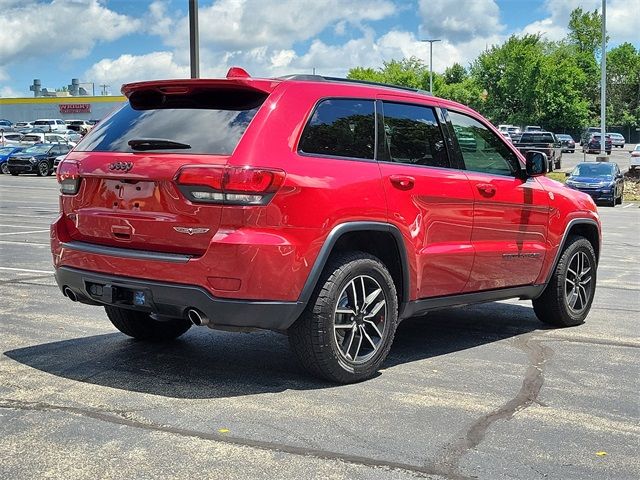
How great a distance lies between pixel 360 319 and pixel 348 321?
10 centimetres

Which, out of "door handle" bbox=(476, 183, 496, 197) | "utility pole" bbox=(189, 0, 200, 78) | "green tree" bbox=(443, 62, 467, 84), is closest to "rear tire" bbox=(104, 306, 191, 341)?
"door handle" bbox=(476, 183, 496, 197)

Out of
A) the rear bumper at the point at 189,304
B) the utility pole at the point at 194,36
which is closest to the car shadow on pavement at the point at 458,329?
the rear bumper at the point at 189,304

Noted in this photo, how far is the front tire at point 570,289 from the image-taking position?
6.98 metres

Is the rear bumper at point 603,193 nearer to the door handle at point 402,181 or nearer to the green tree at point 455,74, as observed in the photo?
the door handle at point 402,181

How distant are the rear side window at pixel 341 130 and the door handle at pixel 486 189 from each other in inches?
42.2

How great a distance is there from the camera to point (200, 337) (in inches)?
249

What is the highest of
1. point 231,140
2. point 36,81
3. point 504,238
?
point 36,81

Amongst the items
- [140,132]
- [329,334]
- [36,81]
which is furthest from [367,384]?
[36,81]

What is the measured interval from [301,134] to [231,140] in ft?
1.46

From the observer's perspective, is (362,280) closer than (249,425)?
No

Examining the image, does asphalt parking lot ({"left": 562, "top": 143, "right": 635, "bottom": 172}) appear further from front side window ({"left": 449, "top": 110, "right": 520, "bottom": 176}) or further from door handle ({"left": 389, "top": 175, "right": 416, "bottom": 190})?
door handle ({"left": 389, "top": 175, "right": 416, "bottom": 190})

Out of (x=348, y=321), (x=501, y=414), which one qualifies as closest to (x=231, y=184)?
(x=348, y=321)

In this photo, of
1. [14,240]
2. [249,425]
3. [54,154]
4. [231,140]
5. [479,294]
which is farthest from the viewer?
[54,154]

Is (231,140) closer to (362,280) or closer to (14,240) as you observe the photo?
(362,280)
